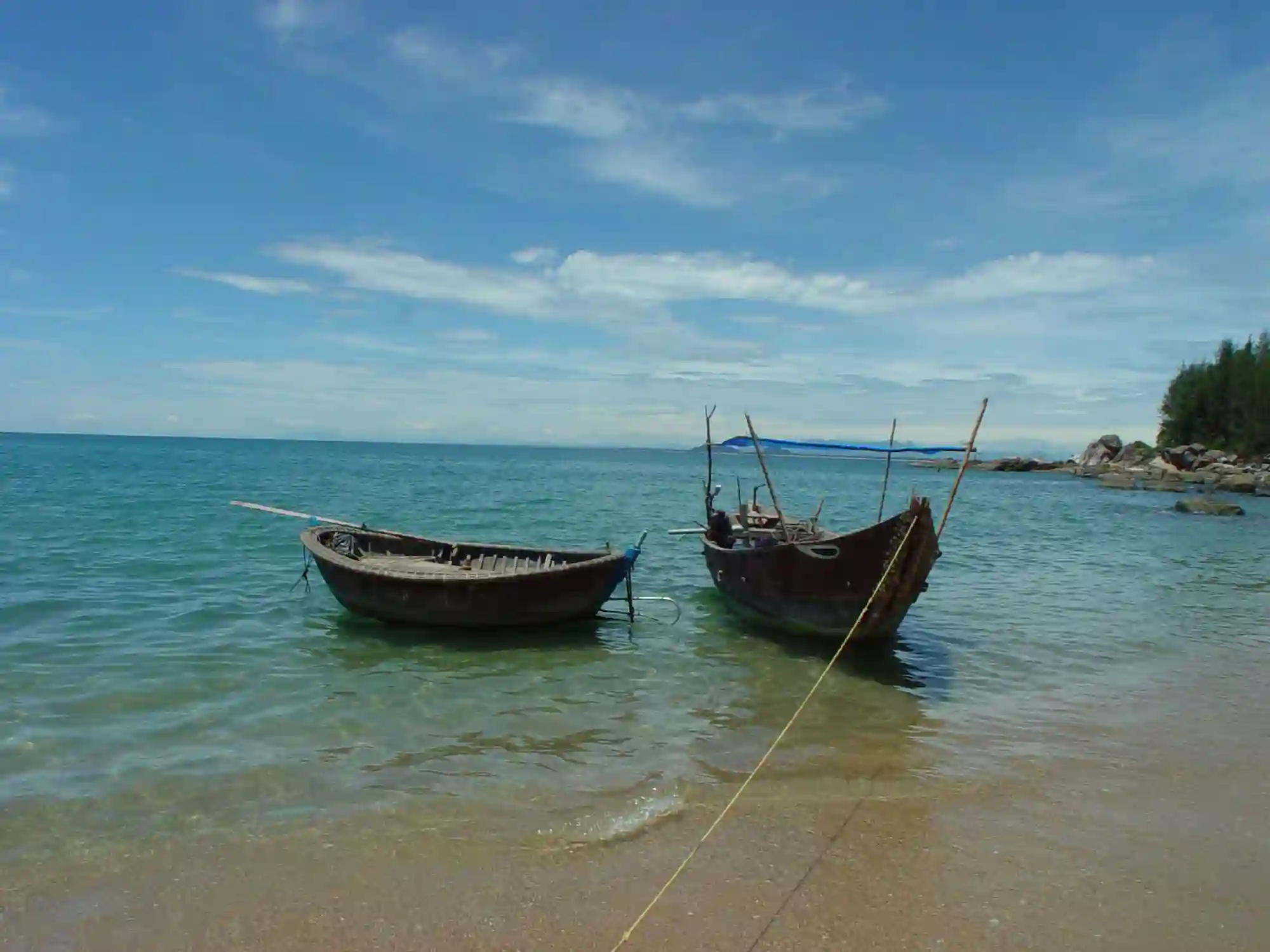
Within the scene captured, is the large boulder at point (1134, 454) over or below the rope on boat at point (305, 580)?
over

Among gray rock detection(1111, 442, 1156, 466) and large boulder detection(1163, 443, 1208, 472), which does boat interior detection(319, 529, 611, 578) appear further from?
gray rock detection(1111, 442, 1156, 466)

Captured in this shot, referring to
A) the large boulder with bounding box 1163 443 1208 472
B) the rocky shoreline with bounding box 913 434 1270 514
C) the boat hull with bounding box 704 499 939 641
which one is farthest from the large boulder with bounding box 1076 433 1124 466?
the boat hull with bounding box 704 499 939 641

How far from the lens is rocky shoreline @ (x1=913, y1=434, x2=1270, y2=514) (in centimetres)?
5528

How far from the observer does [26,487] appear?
39.2 meters

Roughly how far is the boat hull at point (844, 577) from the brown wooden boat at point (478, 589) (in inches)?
83.7

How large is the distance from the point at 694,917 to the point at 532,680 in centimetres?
579

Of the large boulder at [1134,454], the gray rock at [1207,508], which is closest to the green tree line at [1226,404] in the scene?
the large boulder at [1134,454]

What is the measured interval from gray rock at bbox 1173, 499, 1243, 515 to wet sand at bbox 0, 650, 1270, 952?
126 feet

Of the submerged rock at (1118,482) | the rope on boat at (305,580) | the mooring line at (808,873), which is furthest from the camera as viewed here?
the submerged rock at (1118,482)

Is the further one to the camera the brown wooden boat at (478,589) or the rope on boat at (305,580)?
the rope on boat at (305,580)

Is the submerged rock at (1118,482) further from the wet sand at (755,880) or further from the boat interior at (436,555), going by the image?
the wet sand at (755,880)

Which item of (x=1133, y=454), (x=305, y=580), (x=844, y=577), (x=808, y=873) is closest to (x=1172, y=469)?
(x=1133, y=454)

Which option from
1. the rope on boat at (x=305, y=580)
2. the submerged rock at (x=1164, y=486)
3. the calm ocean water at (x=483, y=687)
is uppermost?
the submerged rock at (x=1164, y=486)

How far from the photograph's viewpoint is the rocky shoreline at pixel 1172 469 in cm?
5528
